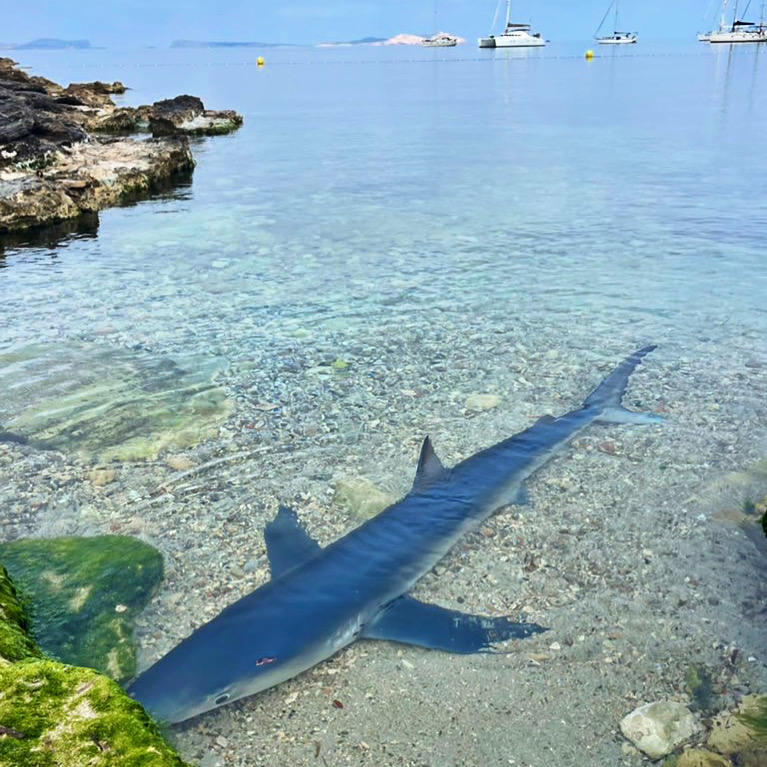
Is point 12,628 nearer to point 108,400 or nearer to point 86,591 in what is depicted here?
point 86,591

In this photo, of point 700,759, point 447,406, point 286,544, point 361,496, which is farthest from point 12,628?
point 447,406

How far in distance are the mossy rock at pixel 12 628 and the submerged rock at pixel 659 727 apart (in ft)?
11.7

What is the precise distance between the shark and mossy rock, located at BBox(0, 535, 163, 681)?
780 millimetres

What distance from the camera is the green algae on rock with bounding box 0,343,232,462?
7781 mm

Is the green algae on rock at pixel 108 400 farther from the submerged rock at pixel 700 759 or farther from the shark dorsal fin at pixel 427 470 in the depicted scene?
the submerged rock at pixel 700 759

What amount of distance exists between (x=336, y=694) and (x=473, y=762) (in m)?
0.99

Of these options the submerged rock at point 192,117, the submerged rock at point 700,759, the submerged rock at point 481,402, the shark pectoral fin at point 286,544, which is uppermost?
the submerged rock at point 192,117

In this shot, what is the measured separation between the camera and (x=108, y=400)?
8688 millimetres

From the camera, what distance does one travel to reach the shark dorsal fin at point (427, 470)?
626cm

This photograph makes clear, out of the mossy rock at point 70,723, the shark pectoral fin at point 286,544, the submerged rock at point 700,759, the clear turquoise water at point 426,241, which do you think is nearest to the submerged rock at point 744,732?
the submerged rock at point 700,759

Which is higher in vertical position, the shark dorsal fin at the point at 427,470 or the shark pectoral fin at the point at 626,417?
the shark dorsal fin at the point at 427,470

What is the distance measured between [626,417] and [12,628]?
21.6 feet

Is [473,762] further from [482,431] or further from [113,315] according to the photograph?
[113,315]

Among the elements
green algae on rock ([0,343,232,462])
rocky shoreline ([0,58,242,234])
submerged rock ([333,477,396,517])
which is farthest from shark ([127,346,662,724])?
rocky shoreline ([0,58,242,234])
